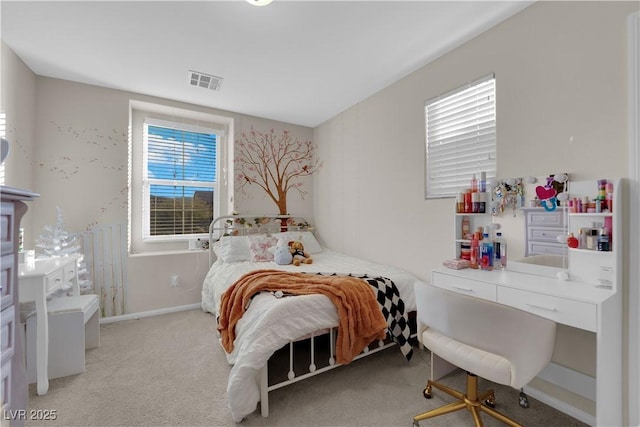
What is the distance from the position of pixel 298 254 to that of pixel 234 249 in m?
0.71

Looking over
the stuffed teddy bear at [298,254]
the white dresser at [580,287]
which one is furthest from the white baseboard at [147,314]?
the white dresser at [580,287]

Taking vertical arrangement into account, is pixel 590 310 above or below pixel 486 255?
below

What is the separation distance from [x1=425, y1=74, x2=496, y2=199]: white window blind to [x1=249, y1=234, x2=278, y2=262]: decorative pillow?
1.77m

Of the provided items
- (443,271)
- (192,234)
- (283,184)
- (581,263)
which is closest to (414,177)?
(443,271)

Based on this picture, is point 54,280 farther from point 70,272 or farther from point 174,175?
point 174,175

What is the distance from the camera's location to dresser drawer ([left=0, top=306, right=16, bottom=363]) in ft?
2.72

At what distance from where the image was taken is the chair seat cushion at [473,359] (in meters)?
1.20

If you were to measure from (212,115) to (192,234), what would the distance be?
153 cm

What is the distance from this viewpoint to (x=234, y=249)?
3004 millimetres

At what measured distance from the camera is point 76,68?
2.46 m

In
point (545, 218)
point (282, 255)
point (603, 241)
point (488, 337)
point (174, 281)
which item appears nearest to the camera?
point (488, 337)

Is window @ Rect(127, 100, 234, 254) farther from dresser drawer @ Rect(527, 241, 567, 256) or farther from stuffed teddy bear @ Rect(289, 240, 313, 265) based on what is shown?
dresser drawer @ Rect(527, 241, 567, 256)

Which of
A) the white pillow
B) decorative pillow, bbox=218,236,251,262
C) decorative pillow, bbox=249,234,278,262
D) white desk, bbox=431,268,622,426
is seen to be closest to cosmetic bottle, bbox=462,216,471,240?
white desk, bbox=431,268,622,426

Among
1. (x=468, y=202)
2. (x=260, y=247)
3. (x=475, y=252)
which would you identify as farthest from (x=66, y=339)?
(x=468, y=202)
